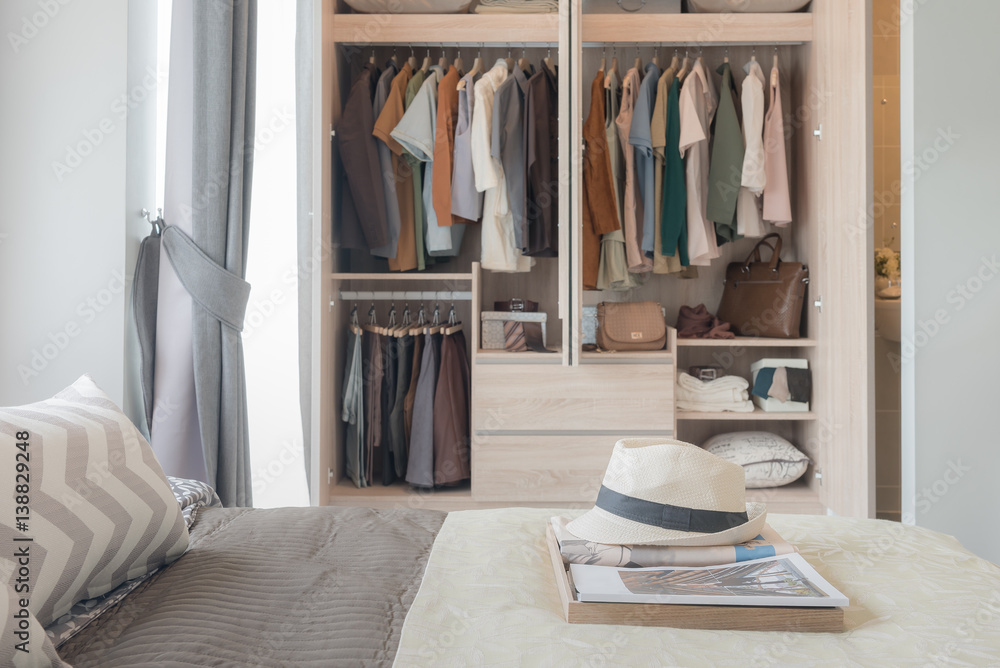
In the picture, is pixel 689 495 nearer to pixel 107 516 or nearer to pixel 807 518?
pixel 807 518

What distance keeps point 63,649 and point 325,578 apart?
0.30 metres

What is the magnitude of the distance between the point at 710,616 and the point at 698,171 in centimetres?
229

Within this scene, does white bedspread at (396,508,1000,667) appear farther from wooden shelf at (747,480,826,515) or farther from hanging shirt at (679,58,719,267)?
hanging shirt at (679,58,719,267)

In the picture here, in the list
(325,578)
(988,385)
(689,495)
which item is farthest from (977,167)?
(325,578)

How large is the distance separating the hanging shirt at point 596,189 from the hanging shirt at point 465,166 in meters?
0.43

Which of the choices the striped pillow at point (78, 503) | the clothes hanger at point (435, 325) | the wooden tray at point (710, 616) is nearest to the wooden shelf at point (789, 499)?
the clothes hanger at point (435, 325)

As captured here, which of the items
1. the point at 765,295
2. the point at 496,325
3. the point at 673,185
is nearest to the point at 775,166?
the point at 673,185

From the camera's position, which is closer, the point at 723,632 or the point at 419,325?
the point at 723,632

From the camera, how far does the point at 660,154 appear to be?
2.77 m

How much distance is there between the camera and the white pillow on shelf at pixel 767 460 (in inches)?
109

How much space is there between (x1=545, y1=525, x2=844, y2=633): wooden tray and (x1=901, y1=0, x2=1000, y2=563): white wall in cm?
158

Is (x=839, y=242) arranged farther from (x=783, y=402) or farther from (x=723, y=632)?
(x=723, y=632)

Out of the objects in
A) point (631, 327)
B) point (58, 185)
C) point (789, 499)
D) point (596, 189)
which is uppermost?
point (596, 189)

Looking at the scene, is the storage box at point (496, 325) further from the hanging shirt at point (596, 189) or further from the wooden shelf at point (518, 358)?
the hanging shirt at point (596, 189)
